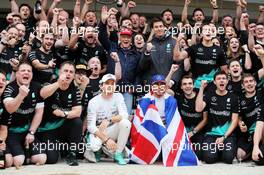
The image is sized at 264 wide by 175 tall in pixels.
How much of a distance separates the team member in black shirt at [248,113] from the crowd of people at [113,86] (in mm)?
15

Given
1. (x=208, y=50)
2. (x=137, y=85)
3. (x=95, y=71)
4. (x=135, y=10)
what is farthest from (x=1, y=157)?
(x=135, y=10)

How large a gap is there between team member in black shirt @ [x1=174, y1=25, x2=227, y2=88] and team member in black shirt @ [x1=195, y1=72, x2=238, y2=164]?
2.09 feet

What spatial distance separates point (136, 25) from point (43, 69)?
2.61 metres

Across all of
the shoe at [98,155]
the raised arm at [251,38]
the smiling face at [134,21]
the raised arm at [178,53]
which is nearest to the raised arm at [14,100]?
the shoe at [98,155]

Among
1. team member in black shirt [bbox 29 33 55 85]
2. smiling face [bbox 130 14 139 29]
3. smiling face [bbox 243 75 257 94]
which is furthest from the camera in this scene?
smiling face [bbox 130 14 139 29]

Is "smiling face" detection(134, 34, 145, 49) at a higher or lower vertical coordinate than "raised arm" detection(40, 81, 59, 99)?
higher

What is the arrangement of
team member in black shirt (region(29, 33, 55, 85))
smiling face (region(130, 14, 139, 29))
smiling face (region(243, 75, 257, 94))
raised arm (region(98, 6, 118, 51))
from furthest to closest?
1. smiling face (region(130, 14, 139, 29))
2. raised arm (region(98, 6, 118, 51))
3. team member in black shirt (region(29, 33, 55, 85))
4. smiling face (region(243, 75, 257, 94))

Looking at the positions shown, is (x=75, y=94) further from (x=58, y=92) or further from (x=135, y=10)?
(x=135, y=10)

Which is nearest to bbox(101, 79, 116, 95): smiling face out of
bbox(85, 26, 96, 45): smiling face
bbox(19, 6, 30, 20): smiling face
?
bbox(85, 26, 96, 45): smiling face

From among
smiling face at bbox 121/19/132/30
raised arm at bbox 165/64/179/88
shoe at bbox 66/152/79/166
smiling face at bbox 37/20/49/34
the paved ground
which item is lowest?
the paved ground

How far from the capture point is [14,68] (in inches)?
289

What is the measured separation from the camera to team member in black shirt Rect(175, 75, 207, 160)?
7.32 m

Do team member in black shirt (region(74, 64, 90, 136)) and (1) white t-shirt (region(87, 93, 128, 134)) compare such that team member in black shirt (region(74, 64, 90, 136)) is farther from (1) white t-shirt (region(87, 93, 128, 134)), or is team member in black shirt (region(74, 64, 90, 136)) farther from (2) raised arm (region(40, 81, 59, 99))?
(2) raised arm (region(40, 81, 59, 99))

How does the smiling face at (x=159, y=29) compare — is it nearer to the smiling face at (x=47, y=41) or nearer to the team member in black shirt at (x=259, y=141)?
the smiling face at (x=47, y=41)
